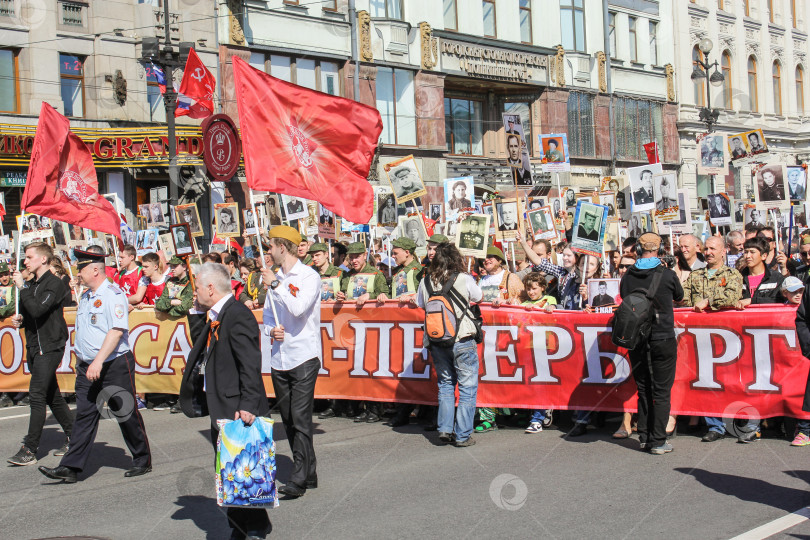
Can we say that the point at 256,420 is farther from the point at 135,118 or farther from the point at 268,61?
the point at 268,61

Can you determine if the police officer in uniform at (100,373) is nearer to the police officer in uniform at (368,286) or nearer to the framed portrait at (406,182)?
the police officer in uniform at (368,286)

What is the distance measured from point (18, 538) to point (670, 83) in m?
41.3

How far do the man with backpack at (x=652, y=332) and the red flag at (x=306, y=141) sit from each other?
239 cm

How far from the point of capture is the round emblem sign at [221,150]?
84.2ft

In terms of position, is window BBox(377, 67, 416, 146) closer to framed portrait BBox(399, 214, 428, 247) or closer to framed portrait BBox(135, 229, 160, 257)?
framed portrait BBox(135, 229, 160, 257)

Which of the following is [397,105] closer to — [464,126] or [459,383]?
[464,126]

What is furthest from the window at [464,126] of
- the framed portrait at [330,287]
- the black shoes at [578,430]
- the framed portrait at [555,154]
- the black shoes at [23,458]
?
the black shoes at [23,458]

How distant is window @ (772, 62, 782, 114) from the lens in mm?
48359

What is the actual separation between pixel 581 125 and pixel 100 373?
110 ft

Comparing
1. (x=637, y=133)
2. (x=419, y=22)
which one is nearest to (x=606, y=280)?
(x=419, y=22)

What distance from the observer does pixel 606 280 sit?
383 inches

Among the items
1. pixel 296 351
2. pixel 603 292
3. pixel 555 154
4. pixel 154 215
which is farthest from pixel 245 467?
pixel 154 215

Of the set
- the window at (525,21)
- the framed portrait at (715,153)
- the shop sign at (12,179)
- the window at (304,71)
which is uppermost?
the window at (525,21)

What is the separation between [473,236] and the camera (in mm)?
11523
